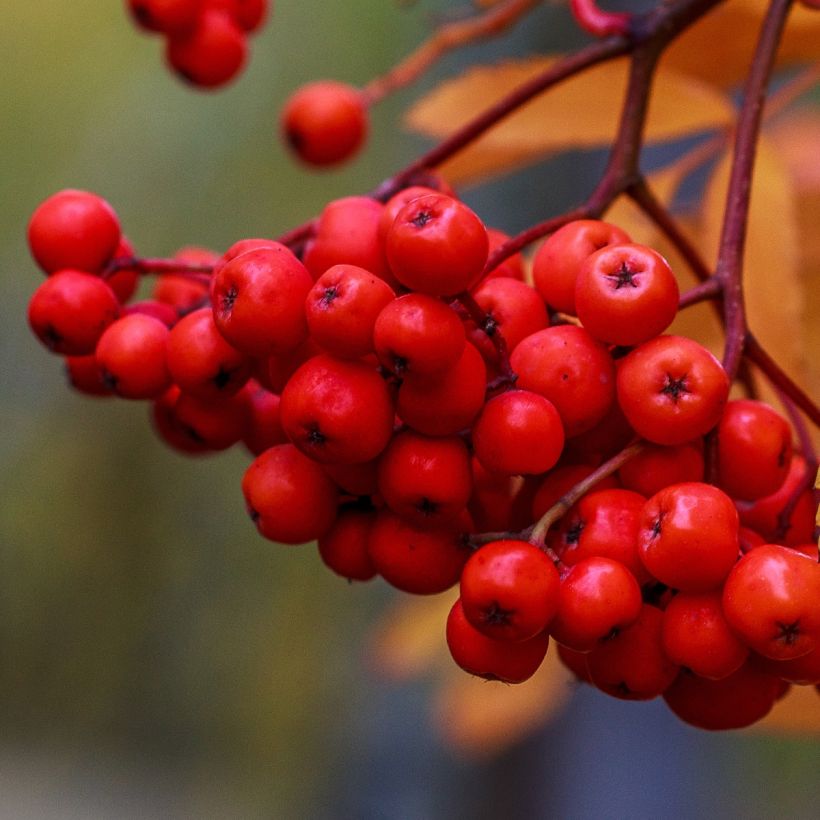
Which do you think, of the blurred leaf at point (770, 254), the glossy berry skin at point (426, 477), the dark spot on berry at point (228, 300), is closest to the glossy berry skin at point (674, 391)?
the glossy berry skin at point (426, 477)

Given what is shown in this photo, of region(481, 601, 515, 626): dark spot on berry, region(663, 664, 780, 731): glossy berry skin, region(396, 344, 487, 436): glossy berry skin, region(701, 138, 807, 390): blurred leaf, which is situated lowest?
region(663, 664, 780, 731): glossy berry skin

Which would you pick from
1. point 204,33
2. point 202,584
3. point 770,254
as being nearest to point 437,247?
point 770,254

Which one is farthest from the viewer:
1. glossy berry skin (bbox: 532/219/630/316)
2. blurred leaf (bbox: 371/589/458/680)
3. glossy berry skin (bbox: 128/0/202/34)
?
blurred leaf (bbox: 371/589/458/680)

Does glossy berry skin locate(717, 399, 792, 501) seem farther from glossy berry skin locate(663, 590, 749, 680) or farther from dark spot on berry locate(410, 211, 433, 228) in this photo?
dark spot on berry locate(410, 211, 433, 228)

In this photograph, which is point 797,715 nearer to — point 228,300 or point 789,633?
point 789,633

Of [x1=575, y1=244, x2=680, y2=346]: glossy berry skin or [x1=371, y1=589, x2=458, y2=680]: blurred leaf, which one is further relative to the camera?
[x1=371, y1=589, x2=458, y2=680]: blurred leaf

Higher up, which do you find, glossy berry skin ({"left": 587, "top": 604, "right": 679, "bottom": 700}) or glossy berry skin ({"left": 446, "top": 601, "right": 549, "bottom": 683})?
glossy berry skin ({"left": 446, "top": 601, "right": 549, "bottom": 683})

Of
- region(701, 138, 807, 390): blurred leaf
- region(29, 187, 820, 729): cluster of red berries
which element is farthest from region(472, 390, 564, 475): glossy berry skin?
region(701, 138, 807, 390): blurred leaf
